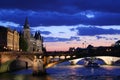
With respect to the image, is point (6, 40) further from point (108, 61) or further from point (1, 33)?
point (108, 61)

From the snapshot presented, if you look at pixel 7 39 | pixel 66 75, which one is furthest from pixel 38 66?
pixel 7 39

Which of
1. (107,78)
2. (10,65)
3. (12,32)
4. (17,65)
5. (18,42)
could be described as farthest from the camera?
(18,42)

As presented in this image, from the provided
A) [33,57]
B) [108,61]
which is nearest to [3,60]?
[33,57]

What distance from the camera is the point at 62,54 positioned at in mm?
107000

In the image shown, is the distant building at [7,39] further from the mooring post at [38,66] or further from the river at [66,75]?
the river at [66,75]

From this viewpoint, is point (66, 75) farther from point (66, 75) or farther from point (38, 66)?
point (38, 66)

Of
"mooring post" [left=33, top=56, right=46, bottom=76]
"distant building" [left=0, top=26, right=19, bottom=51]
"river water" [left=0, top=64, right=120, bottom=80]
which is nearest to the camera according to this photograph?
"river water" [left=0, top=64, right=120, bottom=80]

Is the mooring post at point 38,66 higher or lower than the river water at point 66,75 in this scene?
higher

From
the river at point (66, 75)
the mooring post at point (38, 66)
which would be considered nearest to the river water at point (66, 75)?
the river at point (66, 75)

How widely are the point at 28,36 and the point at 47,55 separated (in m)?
89.4

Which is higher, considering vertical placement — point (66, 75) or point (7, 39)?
point (7, 39)

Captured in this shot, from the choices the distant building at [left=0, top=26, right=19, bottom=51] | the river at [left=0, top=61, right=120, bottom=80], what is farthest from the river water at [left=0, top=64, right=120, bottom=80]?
the distant building at [left=0, top=26, right=19, bottom=51]

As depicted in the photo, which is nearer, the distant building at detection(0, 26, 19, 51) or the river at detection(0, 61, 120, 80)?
the river at detection(0, 61, 120, 80)

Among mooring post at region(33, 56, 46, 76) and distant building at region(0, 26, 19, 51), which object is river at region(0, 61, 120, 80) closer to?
mooring post at region(33, 56, 46, 76)
